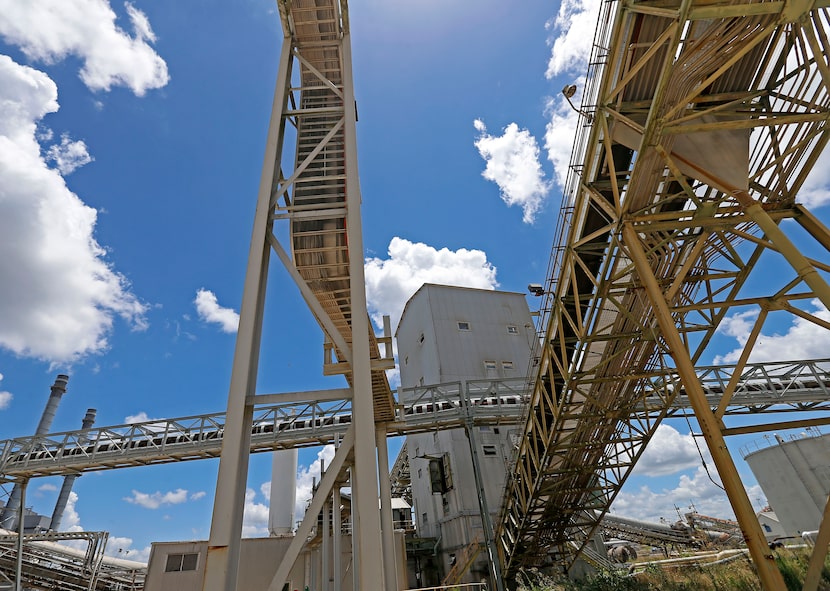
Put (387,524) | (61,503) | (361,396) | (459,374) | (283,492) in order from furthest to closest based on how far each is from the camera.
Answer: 1. (61,503)
2. (283,492)
3. (459,374)
4. (387,524)
5. (361,396)

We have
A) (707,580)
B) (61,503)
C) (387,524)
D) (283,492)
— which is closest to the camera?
(387,524)

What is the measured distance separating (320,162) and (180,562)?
1770 cm

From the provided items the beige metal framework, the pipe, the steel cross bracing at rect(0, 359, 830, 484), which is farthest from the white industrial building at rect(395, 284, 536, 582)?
the pipe

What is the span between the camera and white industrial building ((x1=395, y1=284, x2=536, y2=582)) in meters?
19.0

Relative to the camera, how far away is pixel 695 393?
17.4 ft

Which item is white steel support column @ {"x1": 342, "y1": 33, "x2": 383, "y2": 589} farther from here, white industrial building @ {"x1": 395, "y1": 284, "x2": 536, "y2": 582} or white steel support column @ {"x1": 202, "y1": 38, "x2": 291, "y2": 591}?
white industrial building @ {"x1": 395, "y1": 284, "x2": 536, "y2": 582}

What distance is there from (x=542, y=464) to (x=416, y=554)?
465 inches

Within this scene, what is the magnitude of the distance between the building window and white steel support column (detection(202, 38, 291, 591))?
634 inches

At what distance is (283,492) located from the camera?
86.8ft

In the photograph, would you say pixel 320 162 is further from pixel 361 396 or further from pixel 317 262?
pixel 361 396

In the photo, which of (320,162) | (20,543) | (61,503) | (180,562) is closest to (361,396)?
(320,162)

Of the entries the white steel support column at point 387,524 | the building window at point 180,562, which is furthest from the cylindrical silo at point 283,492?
the white steel support column at point 387,524

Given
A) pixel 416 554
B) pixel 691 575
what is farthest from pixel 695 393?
pixel 416 554

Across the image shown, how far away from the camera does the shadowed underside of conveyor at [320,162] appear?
6367 mm
